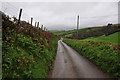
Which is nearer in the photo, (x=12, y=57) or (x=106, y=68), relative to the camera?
(x=12, y=57)

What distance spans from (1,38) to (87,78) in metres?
6.91

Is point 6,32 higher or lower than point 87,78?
higher

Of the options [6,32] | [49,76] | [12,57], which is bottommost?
[49,76]

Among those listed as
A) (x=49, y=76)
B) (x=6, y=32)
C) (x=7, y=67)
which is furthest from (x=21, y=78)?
(x=6, y=32)

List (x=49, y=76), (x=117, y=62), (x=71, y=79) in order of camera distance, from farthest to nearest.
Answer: (x=117, y=62) → (x=49, y=76) → (x=71, y=79)

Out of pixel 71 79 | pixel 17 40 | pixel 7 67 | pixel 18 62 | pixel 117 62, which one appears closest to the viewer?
pixel 7 67

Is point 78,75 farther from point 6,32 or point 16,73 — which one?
point 6,32

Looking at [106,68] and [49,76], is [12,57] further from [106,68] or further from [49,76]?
[106,68]

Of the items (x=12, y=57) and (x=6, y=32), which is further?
(x=6, y=32)

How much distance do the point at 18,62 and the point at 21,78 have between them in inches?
46.2

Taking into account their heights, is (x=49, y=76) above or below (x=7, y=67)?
below

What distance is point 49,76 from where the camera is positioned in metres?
7.40

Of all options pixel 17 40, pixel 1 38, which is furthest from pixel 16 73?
pixel 17 40

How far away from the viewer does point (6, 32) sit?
329 inches
